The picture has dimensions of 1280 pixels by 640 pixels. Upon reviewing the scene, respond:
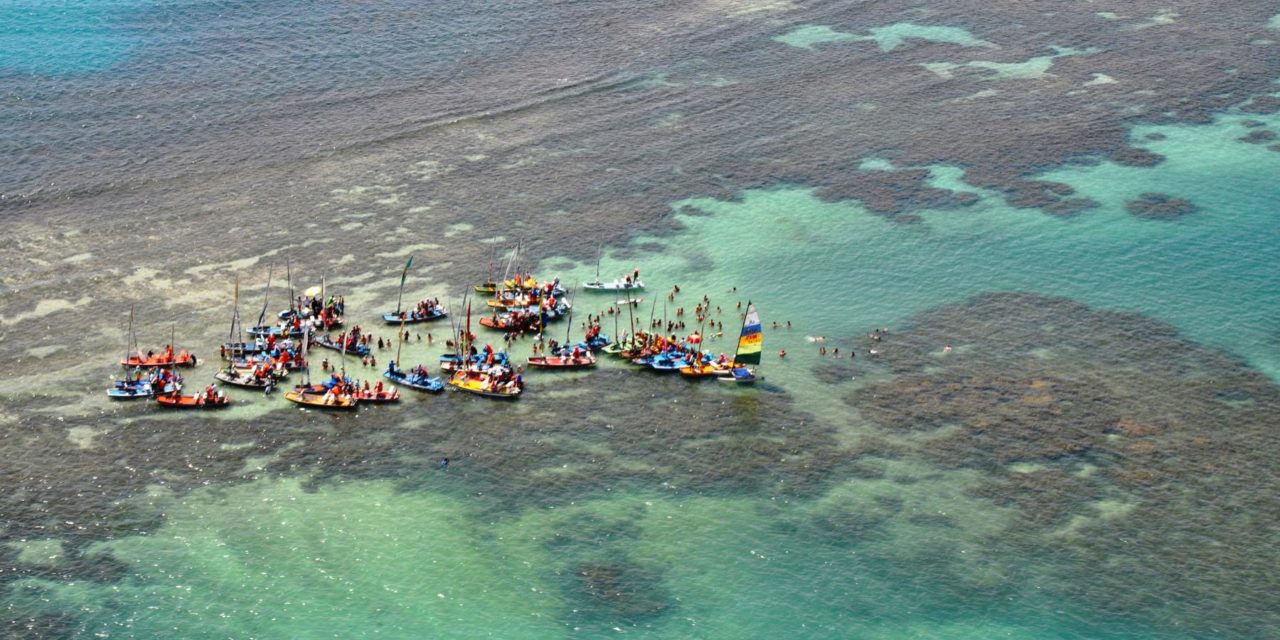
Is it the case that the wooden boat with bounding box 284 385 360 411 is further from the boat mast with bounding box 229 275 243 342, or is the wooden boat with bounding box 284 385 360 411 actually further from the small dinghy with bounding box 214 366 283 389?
the boat mast with bounding box 229 275 243 342

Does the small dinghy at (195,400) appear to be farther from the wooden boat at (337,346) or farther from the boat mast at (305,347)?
the wooden boat at (337,346)

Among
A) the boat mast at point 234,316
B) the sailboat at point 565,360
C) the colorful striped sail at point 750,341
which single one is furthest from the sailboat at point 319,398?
the colorful striped sail at point 750,341

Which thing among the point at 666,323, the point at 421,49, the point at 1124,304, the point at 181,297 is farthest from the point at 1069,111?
the point at 181,297

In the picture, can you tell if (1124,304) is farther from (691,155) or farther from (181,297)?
(181,297)

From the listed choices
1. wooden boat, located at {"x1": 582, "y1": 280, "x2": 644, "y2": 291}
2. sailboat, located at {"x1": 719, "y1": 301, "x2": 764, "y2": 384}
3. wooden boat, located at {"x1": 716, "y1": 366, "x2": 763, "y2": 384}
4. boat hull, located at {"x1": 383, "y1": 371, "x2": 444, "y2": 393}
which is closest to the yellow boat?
wooden boat, located at {"x1": 716, "y1": 366, "x2": 763, "y2": 384}

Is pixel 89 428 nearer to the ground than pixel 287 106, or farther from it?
nearer to the ground
